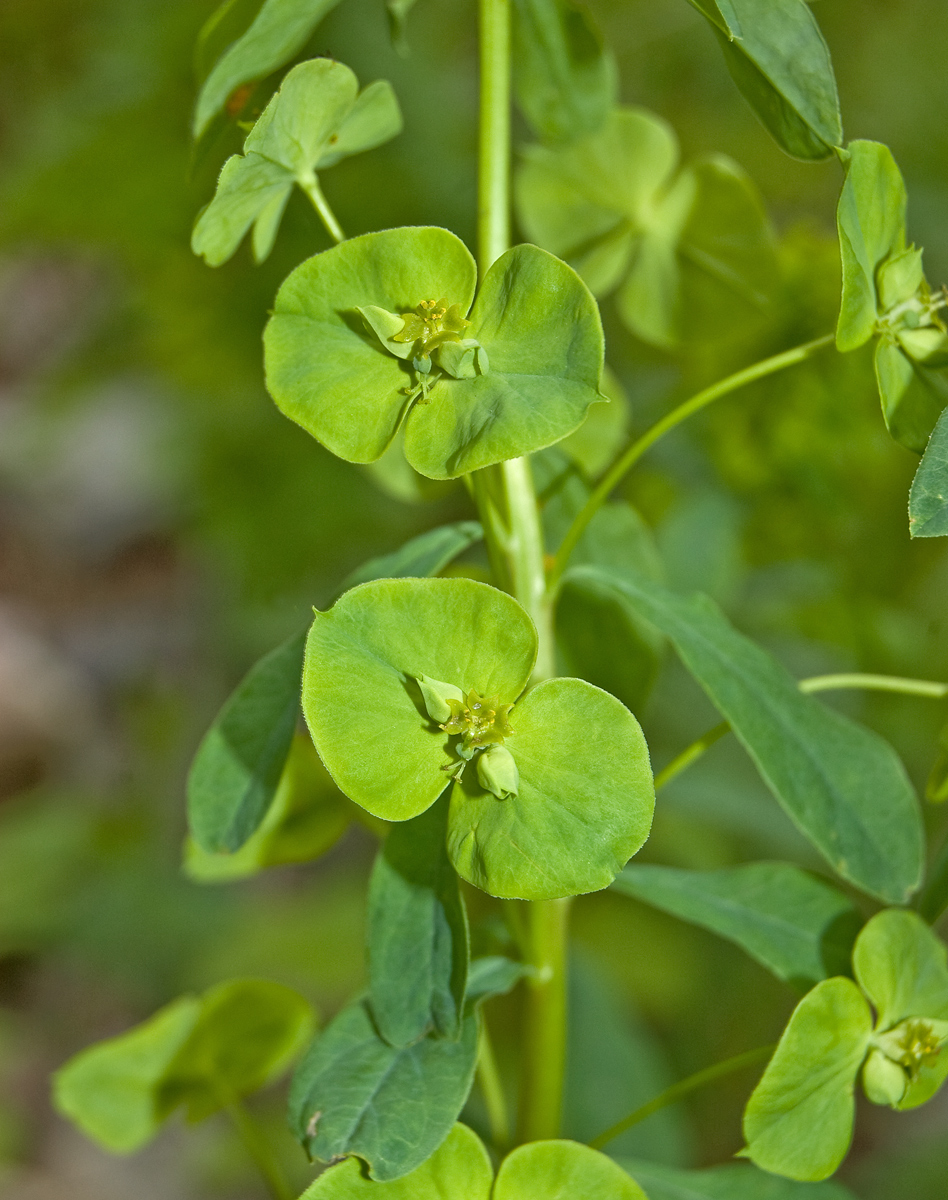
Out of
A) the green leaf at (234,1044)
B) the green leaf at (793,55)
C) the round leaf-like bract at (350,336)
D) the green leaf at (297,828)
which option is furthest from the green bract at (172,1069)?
the green leaf at (793,55)

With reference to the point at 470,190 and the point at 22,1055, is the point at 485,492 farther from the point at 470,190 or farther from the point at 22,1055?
the point at 22,1055

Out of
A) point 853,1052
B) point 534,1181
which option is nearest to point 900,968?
point 853,1052

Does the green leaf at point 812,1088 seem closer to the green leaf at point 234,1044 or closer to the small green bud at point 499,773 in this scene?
the small green bud at point 499,773

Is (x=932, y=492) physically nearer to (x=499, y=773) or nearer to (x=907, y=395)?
(x=907, y=395)

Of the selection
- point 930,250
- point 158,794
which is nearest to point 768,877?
point 930,250

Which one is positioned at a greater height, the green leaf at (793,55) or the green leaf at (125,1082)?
→ the green leaf at (793,55)
